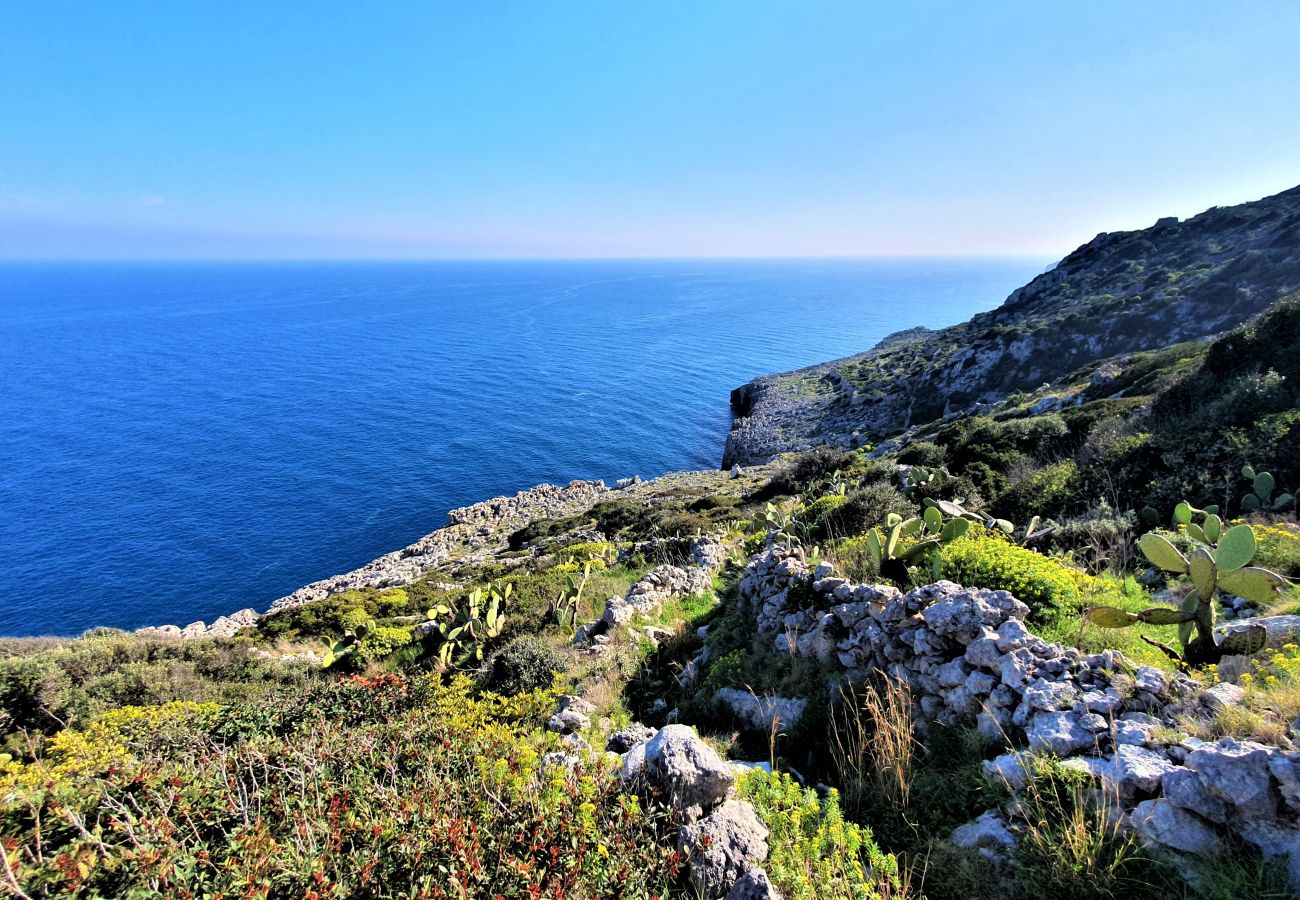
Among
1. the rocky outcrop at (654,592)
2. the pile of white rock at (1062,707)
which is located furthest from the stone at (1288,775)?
the rocky outcrop at (654,592)

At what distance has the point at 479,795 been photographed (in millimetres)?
4395

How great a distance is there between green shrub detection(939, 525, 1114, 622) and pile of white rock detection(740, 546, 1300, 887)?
2.67ft

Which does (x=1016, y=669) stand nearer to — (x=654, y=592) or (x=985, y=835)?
(x=985, y=835)

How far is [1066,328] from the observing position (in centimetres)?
4575

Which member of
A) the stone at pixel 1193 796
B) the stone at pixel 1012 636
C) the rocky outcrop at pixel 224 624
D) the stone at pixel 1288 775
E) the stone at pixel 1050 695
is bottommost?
the rocky outcrop at pixel 224 624

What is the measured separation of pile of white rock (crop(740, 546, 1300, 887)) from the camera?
10.9ft

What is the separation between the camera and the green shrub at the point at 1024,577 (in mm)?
6164

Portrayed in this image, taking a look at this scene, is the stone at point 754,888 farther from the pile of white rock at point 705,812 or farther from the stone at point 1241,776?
the stone at point 1241,776

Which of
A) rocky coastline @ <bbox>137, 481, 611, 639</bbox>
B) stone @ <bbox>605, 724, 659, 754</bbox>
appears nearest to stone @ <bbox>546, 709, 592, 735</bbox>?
stone @ <bbox>605, 724, 659, 754</bbox>

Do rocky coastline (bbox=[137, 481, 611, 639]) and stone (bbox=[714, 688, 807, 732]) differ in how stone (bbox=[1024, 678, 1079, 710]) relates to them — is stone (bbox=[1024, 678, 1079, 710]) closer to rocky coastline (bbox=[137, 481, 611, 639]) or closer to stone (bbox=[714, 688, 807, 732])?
stone (bbox=[714, 688, 807, 732])

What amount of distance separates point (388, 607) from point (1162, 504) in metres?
21.1

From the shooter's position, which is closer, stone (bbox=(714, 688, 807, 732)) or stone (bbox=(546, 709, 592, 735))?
stone (bbox=(714, 688, 807, 732))

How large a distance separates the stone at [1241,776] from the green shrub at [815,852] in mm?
1964

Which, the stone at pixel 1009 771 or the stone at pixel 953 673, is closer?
the stone at pixel 1009 771
